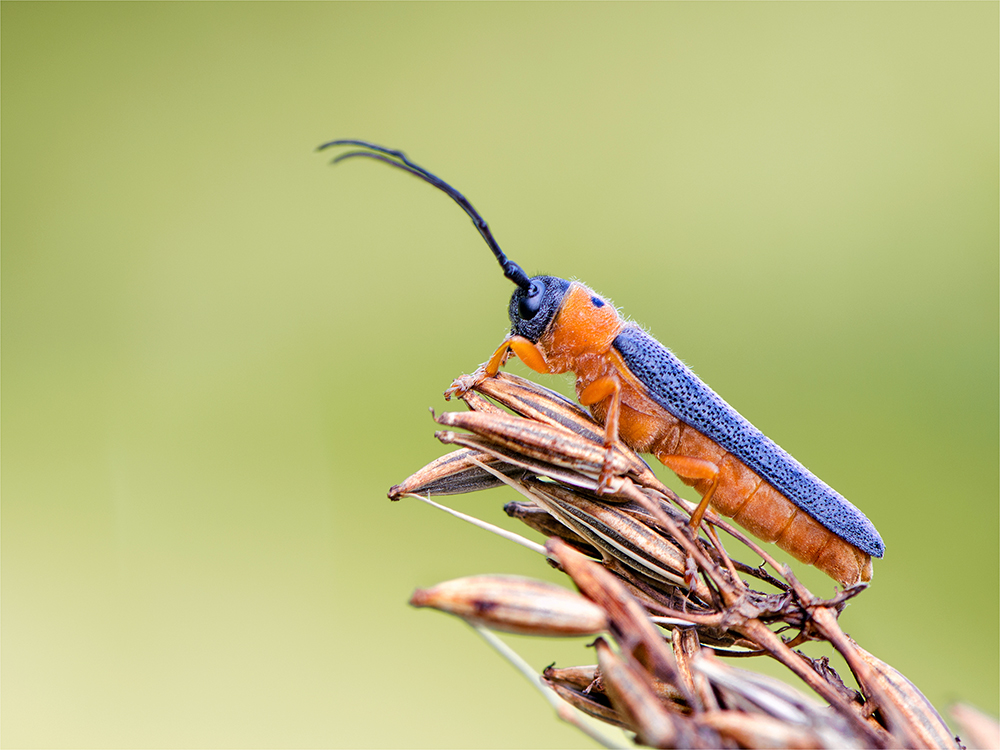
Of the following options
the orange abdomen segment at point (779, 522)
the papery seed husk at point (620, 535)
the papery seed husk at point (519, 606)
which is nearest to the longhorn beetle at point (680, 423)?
the orange abdomen segment at point (779, 522)

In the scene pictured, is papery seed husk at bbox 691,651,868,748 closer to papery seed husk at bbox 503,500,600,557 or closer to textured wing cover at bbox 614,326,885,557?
papery seed husk at bbox 503,500,600,557

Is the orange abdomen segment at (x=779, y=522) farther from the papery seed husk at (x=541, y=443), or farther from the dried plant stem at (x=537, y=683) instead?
the dried plant stem at (x=537, y=683)

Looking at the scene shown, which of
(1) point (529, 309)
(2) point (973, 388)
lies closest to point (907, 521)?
(2) point (973, 388)

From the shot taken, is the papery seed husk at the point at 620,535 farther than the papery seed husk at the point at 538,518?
No

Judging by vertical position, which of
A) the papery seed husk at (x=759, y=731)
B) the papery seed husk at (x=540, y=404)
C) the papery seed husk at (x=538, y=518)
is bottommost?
the papery seed husk at (x=759, y=731)

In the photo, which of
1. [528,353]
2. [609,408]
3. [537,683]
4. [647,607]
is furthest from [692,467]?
[537,683]

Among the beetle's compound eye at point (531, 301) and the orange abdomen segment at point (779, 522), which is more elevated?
the beetle's compound eye at point (531, 301)

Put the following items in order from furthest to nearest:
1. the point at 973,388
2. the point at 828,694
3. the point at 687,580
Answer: the point at 973,388
the point at 687,580
the point at 828,694

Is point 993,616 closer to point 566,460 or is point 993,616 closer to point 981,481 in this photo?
point 981,481
